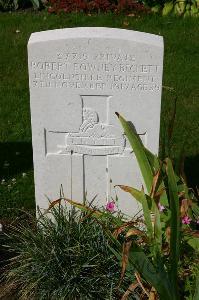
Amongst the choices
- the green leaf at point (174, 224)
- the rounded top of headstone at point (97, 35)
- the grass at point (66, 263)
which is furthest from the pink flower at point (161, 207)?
the rounded top of headstone at point (97, 35)

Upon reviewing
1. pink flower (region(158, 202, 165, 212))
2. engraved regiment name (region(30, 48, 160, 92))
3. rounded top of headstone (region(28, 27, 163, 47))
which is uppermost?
rounded top of headstone (region(28, 27, 163, 47))

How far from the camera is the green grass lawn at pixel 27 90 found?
486 centimetres

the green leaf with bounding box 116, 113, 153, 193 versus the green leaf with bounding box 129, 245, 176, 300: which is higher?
the green leaf with bounding box 116, 113, 153, 193

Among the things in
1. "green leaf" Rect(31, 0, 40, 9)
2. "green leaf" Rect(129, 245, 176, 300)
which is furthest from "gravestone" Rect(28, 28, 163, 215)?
"green leaf" Rect(31, 0, 40, 9)

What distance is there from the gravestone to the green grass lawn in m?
0.27

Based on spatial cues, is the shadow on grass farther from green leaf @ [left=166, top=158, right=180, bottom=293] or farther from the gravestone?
green leaf @ [left=166, top=158, right=180, bottom=293]

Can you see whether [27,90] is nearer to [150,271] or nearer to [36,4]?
[36,4]

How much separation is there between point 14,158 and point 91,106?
167 cm

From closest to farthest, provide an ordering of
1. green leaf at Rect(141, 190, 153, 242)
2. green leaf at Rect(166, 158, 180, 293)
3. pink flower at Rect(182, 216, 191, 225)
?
green leaf at Rect(166, 158, 180, 293) → green leaf at Rect(141, 190, 153, 242) → pink flower at Rect(182, 216, 191, 225)

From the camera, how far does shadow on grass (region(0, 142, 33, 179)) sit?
498cm

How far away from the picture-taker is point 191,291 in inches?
128

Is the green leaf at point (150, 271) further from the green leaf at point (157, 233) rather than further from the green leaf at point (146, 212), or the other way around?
the green leaf at point (146, 212)

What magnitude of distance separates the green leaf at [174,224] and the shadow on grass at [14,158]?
7.24ft

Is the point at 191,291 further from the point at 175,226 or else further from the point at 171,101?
→ the point at 171,101
